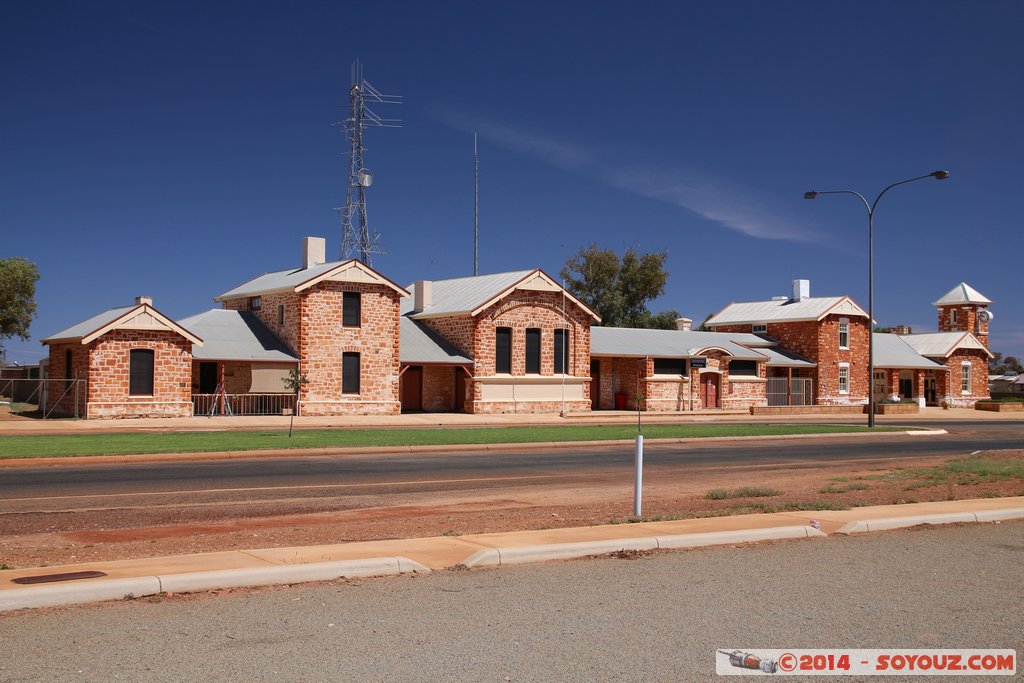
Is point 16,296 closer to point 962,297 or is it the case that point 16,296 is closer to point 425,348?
point 425,348

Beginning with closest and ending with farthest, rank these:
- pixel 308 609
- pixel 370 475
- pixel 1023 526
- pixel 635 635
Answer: pixel 635 635 < pixel 308 609 < pixel 1023 526 < pixel 370 475

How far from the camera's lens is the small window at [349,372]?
42.8 metres

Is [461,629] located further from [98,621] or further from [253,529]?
[253,529]

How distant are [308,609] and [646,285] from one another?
75.3 metres

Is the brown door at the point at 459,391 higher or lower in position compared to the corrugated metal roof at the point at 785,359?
lower

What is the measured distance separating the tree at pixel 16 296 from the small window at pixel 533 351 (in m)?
30.2

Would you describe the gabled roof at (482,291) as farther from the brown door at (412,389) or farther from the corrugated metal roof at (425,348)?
the brown door at (412,389)

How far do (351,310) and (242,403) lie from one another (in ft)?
19.6

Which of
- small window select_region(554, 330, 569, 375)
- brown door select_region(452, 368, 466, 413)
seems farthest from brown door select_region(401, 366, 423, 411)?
small window select_region(554, 330, 569, 375)

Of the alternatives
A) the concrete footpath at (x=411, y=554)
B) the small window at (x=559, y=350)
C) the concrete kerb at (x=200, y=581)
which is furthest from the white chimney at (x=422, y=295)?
the concrete kerb at (x=200, y=581)

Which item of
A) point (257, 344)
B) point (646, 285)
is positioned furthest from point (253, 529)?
point (646, 285)

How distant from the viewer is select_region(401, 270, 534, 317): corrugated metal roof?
46.7 metres

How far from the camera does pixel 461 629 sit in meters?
7.27

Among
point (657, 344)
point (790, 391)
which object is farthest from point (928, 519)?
point (790, 391)
